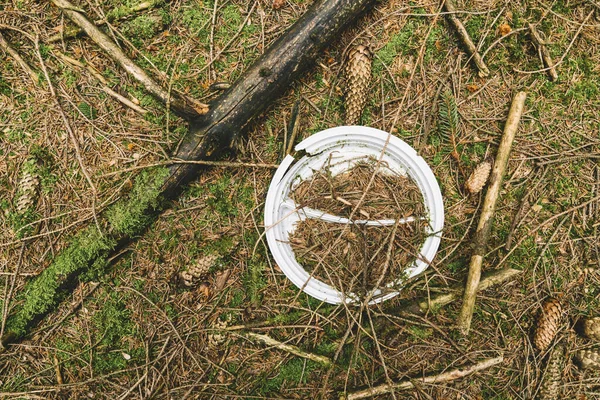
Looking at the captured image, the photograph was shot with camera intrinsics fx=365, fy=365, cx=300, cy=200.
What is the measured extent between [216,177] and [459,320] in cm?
203

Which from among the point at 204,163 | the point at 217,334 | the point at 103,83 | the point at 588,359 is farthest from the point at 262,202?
the point at 588,359

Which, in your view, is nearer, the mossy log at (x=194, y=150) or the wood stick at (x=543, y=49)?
the mossy log at (x=194, y=150)

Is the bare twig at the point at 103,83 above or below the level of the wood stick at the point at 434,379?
above

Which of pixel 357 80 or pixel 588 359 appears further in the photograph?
pixel 588 359

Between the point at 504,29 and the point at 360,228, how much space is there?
180cm

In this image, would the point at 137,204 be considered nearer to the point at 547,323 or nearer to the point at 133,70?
the point at 133,70

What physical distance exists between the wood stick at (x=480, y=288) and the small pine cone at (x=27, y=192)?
2.90 meters

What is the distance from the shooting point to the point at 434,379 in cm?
260

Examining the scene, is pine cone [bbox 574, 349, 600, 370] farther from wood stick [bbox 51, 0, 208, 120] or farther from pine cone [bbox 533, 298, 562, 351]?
wood stick [bbox 51, 0, 208, 120]

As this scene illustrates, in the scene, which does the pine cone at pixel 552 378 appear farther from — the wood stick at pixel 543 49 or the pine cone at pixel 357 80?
the pine cone at pixel 357 80

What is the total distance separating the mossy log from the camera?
245cm

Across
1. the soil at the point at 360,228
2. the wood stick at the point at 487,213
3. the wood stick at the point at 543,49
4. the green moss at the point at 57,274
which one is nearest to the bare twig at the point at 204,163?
the soil at the point at 360,228

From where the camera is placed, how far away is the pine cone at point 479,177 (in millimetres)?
2586

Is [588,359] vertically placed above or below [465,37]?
below
